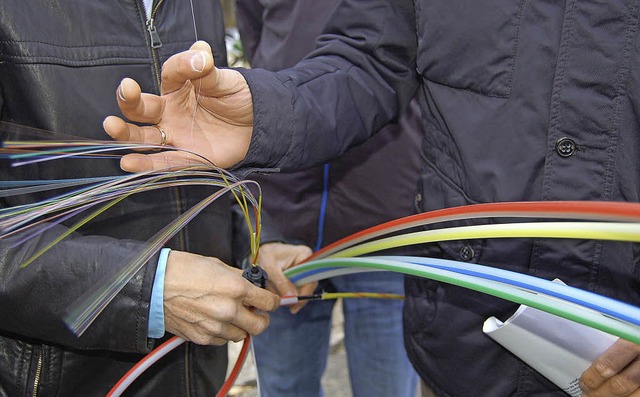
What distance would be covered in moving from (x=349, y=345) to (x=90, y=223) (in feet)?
3.07

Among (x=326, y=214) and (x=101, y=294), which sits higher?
(x=101, y=294)

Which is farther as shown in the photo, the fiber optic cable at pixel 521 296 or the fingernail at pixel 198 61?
the fingernail at pixel 198 61

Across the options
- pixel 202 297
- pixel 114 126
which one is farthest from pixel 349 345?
pixel 114 126

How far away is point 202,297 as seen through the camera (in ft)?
3.46

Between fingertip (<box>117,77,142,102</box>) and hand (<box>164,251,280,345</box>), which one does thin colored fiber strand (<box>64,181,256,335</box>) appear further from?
fingertip (<box>117,77,142,102</box>)

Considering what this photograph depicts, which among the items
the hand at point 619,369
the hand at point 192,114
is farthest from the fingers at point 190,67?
the hand at point 619,369

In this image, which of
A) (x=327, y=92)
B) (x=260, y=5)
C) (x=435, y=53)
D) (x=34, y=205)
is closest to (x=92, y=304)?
(x=34, y=205)

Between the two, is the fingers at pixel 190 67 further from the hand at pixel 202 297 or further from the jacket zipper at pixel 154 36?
the hand at pixel 202 297

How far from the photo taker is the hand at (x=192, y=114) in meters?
0.98

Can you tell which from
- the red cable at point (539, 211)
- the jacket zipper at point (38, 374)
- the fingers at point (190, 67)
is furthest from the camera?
the jacket zipper at point (38, 374)

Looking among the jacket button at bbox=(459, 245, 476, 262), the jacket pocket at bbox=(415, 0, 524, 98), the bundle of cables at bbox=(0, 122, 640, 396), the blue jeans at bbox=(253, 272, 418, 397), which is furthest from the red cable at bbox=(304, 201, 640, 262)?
the blue jeans at bbox=(253, 272, 418, 397)

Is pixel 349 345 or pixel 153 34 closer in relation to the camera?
pixel 153 34

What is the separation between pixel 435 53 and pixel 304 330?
93 centimetres

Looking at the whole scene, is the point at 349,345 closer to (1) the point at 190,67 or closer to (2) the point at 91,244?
(2) the point at 91,244
